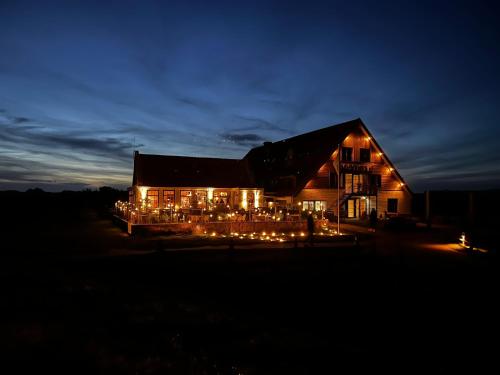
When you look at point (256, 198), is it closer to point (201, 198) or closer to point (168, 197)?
point (201, 198)

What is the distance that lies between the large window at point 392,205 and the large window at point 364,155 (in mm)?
4549

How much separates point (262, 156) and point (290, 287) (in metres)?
30.4

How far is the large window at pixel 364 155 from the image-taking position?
3328 cm

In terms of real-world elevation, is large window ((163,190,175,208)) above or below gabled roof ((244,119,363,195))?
below

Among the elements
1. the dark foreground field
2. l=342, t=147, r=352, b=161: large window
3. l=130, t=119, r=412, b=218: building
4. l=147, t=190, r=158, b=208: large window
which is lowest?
the dark foreground field

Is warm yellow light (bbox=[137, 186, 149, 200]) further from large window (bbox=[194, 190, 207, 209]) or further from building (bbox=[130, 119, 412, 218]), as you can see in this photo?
large window (bbox=[194, 190, 207, 209])

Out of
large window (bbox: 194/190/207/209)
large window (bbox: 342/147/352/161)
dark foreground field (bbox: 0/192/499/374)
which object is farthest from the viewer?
large window (bbox: 342/147/352/161)

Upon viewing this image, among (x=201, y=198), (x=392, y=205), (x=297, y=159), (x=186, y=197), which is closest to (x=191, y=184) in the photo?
(x=186, y=197)

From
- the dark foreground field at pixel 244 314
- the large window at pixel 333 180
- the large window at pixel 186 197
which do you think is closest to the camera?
the dark foreground field at pixel 244 314

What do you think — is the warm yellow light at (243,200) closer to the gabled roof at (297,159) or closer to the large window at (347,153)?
the gabled roof at (297,159)

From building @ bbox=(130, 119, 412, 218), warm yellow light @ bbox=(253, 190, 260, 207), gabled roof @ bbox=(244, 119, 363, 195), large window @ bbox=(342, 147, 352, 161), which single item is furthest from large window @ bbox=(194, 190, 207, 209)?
large window @ bbox=(342, 147, 352, 161)

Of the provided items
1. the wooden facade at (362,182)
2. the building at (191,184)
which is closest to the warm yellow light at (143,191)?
the building at (191,184)

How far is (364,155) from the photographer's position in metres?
33.4

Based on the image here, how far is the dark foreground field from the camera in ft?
21.5
